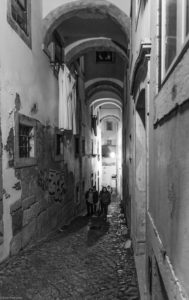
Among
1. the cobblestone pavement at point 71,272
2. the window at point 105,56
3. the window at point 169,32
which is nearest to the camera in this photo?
the window at point 169,32

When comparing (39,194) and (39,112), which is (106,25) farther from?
(39,194)

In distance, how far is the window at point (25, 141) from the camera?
5926 mm

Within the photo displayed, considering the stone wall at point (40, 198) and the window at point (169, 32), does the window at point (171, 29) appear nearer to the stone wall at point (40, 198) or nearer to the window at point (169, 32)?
the window at point (169, 32)

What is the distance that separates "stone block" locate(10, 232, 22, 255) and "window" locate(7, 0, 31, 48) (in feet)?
12.8

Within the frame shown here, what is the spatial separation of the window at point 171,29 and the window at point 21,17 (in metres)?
3.88

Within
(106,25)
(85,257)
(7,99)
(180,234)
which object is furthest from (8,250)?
(106,25)

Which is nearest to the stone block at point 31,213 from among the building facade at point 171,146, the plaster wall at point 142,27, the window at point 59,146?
the window at point 59,146

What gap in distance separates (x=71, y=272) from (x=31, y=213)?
7.38 ft

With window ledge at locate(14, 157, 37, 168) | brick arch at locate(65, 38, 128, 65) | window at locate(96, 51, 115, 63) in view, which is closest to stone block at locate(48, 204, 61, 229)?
window ledge at locate(14, 157, 37, 168)

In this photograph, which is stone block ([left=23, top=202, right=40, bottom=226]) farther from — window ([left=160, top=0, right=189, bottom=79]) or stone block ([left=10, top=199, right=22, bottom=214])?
window ([left=160, top=0, right=189, bottom=79])

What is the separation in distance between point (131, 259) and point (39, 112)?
159 inches

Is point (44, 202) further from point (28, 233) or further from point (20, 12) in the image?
point (20, 12)

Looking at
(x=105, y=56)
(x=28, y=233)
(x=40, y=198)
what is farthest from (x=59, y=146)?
(x=105, y=56)

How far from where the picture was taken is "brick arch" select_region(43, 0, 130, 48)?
26.9 ft
